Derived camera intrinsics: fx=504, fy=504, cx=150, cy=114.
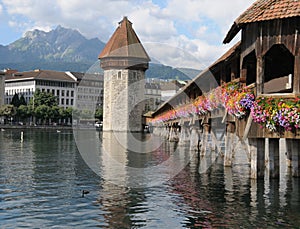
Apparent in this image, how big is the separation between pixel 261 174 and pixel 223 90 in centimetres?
251

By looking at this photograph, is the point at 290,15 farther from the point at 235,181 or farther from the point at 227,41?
the point at 235,181

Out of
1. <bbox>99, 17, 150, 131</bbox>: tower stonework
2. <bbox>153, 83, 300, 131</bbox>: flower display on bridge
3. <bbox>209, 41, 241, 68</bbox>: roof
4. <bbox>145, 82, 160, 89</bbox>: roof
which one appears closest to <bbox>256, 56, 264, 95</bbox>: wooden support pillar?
<bbox>153, 83, 300, 131</bbox>: flower display on bridge

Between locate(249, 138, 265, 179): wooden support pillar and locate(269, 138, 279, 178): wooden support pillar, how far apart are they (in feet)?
0.87

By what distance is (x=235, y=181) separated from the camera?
557 inches

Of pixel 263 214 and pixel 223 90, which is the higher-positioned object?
pixel 223 90

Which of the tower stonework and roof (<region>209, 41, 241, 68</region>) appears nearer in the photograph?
roof (<region>209, 41, 241, 68</region>)

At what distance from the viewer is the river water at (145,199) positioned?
8883mm

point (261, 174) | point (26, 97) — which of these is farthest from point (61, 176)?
point (26, 97)

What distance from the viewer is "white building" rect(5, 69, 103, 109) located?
102 meters

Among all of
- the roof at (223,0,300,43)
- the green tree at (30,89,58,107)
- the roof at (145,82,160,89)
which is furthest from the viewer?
the roof at (145,82,160,89)

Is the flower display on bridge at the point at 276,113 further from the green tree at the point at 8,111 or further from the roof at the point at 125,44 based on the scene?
the green tree at the point at 8,111

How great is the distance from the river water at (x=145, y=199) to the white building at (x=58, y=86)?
286 feet

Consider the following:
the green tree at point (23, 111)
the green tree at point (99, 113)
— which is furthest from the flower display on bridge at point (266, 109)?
the green tree at point (99, 113)

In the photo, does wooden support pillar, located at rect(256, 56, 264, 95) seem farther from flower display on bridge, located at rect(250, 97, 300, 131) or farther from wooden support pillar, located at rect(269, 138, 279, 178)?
wooden support pillar, located at rect(269, 138, 279, 178)
